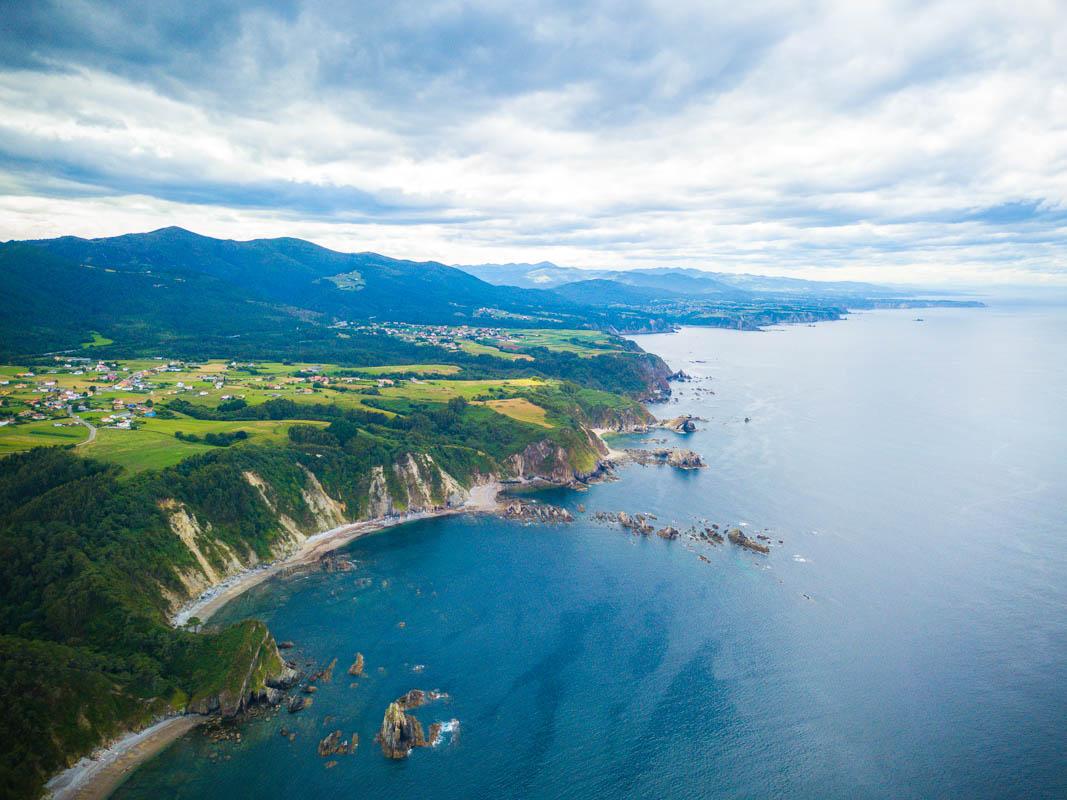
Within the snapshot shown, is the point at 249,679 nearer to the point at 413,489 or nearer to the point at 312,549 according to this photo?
the point at 312,549

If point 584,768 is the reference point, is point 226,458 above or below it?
above

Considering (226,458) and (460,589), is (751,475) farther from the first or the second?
(226,458)

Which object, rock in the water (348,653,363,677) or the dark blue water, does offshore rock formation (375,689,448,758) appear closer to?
the dark blue water

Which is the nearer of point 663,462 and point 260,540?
point 260,540

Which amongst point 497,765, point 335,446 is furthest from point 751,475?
point 497,765

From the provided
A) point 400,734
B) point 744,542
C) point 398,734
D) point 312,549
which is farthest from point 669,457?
point 398,734

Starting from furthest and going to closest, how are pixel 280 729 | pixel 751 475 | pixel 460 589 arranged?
pixel 751 475 < pixel 460 589 < pixel 280 729

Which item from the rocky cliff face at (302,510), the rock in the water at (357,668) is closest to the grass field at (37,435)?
the rocky cliff face at (302,510)
